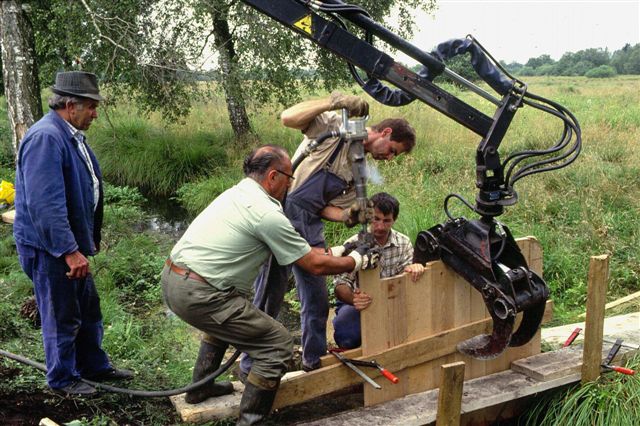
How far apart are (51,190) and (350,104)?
180cm

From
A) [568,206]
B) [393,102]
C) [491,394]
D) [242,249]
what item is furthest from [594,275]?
[568,206]

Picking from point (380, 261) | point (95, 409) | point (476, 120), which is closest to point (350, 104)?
point (476, 120)

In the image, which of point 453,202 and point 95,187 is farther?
point 453,202

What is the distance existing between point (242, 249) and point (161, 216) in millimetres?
8074

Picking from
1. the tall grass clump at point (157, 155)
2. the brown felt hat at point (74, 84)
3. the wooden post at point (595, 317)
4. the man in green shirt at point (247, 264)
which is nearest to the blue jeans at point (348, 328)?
the man in green shirt at point (247, 264)

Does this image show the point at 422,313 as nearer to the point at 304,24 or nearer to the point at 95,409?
the point at 304,24

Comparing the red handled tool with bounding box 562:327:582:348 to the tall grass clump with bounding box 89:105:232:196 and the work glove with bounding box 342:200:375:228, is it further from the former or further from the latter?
the tall grass clump with bounding box 89:105:232:196

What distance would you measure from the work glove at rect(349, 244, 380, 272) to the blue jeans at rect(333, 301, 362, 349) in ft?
2.62

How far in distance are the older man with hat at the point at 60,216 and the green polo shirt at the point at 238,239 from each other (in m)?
0.83

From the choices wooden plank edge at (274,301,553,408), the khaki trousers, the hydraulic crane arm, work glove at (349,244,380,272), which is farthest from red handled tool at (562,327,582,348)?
the khaki trousers

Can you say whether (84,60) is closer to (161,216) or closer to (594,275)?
(161,216)

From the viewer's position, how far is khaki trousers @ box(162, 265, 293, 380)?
3549 mm

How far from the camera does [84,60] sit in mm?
11453

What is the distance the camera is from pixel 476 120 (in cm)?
403
